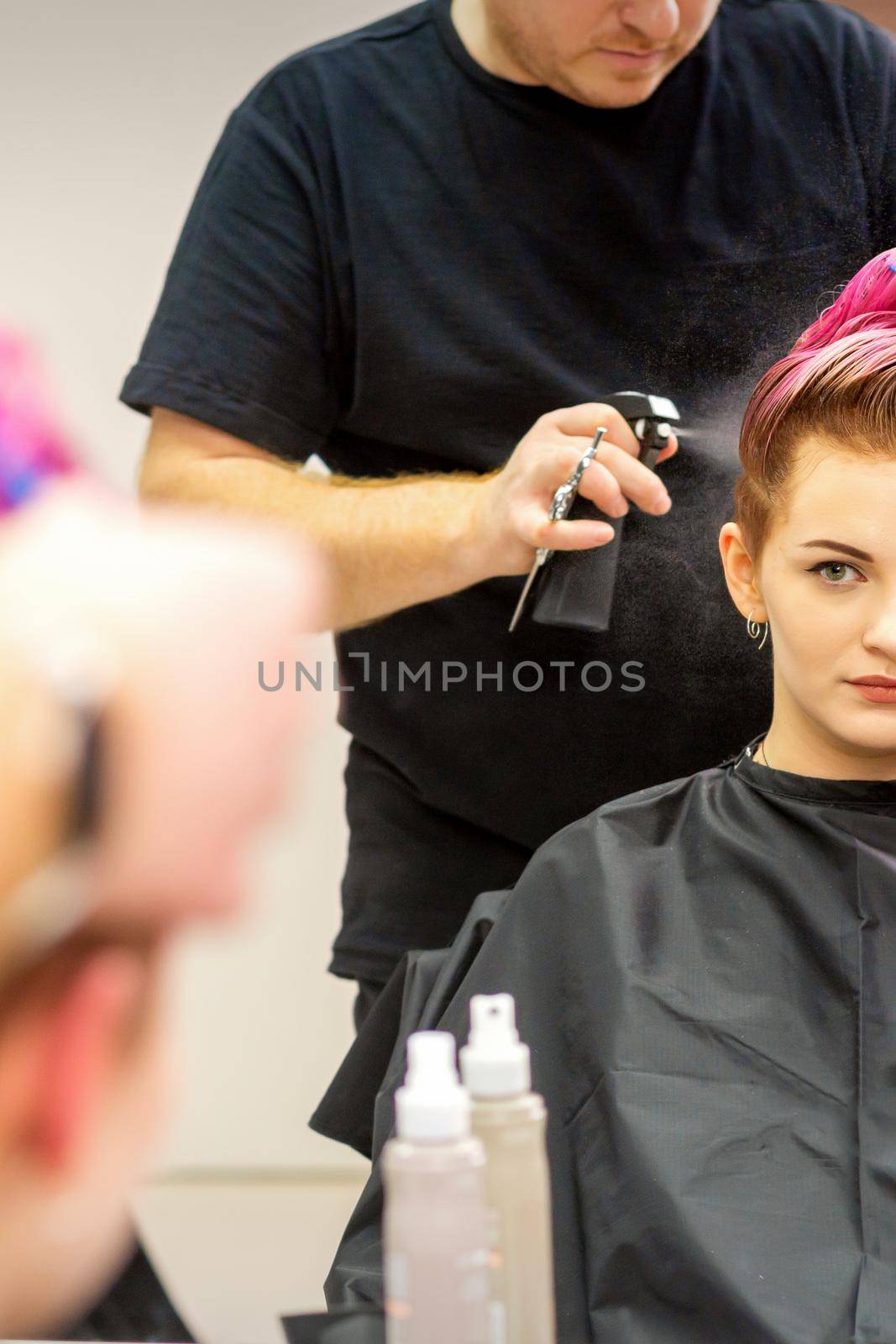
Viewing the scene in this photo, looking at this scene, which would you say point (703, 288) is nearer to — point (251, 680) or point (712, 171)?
point (712, 171)

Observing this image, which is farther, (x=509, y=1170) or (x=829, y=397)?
(x=829, y=397)

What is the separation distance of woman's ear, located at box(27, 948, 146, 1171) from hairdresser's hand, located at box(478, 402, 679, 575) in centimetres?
69

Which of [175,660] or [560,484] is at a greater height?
[560,484]

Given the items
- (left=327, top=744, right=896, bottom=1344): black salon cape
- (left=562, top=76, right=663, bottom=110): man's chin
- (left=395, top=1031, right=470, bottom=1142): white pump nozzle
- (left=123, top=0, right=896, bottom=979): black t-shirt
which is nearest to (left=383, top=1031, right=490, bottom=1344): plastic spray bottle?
(left=395, top=1031, right=470, bottom=1142): white pump nozzle

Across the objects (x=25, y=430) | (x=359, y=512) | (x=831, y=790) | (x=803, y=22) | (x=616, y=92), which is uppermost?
(x=803, y=22)

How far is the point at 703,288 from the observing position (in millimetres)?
1874

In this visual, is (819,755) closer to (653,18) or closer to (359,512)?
(359,512)

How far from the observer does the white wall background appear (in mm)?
1825

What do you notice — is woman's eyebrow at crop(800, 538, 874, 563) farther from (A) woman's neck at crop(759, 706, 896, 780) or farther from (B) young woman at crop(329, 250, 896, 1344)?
(A) woman's neck at crop(759, 706, 896, 780)

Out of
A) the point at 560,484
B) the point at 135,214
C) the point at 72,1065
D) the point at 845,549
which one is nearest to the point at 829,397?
the point at 845,549

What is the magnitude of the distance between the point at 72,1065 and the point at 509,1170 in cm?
77

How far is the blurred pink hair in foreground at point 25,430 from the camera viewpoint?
5.40 ft

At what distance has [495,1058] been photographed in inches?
39.5

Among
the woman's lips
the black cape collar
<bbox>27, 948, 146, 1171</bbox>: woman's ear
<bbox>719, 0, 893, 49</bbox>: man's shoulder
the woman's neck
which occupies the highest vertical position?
<bbox>719, 0, 893, 49</bbox>: man's shoulder
